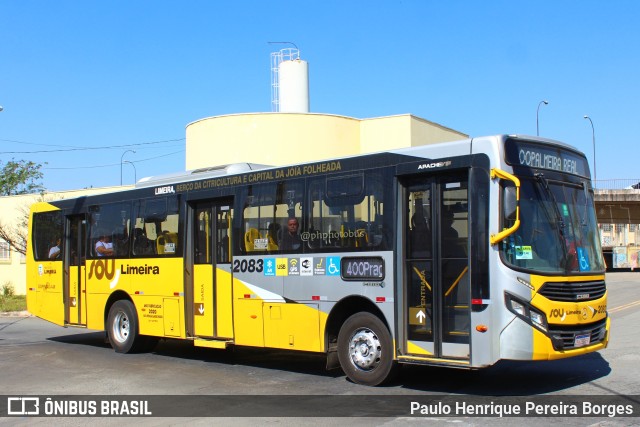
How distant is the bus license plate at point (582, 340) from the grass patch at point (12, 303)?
82.0 feet

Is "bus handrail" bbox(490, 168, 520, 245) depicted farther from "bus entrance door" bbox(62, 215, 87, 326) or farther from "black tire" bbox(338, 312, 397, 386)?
"bus entrance door" bbox(62, 215, 87, 326)

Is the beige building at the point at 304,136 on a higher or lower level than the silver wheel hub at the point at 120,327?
higher

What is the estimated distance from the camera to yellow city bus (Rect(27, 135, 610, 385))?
28.0ft

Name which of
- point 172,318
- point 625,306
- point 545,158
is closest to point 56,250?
point 172,318

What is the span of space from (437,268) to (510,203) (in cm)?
132

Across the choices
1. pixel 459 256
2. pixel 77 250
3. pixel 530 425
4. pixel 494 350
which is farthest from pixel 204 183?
pixel 530 425

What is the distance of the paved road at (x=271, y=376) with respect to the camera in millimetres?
9219

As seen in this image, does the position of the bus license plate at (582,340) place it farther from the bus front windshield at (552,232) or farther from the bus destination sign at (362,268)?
the bus destination sign at (362,268)

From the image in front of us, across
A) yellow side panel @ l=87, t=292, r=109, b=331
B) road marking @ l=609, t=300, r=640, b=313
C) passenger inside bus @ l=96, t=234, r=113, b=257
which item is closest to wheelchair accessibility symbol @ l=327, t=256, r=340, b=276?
passenger inside bus @ l=96, t=234, r=113, b=257

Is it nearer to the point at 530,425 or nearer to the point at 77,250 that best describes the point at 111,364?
the point at 77,250

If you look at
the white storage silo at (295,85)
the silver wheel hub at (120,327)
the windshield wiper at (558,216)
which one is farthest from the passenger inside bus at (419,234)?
the white storage silo at (295,85)

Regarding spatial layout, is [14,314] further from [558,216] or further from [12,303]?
[558,216]

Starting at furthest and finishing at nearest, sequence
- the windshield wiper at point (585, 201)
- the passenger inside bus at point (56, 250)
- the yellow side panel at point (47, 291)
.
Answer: the passenger inside bus at point (56, 250) < the yellow side panel at point (47, 291) < the windshield wiper at point (585, 201)

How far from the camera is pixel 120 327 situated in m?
14.8
